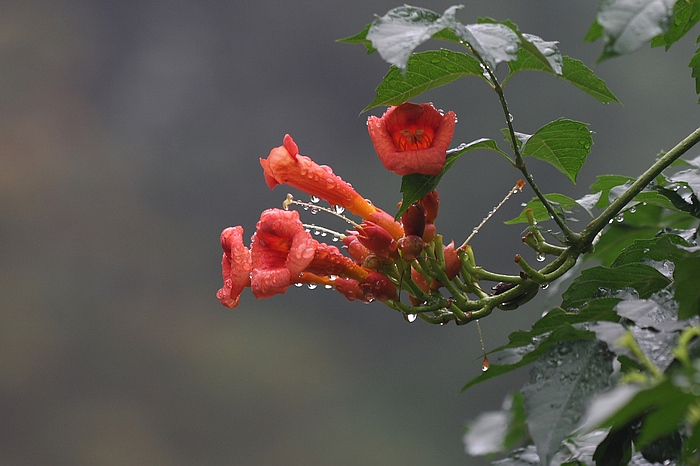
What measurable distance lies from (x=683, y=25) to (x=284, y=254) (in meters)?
0.78

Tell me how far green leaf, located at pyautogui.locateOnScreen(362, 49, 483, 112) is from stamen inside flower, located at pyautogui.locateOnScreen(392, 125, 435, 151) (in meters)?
0.06

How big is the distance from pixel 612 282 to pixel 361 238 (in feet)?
1.37

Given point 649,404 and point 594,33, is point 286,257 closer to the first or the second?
point 594,33

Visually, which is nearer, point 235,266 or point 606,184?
point 235,266

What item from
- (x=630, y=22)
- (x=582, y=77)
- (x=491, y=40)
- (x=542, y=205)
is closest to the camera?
(x=630, y=22)

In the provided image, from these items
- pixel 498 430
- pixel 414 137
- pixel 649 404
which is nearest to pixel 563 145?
pixel 414 137

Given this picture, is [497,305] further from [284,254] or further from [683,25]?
[683,25]

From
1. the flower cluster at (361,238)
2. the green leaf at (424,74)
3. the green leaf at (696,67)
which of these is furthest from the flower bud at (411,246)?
the green leaf at (696,67)

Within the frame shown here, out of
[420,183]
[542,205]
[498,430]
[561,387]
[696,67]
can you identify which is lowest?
[498,430]

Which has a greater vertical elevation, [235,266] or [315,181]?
[315,181]

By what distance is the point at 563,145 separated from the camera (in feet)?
4.02

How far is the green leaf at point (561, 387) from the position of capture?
79 centimetres

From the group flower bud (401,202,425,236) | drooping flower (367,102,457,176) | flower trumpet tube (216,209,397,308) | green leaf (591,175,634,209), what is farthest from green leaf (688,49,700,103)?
flower trumpet tube (216,209,397,308)

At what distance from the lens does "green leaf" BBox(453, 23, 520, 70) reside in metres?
0.86
